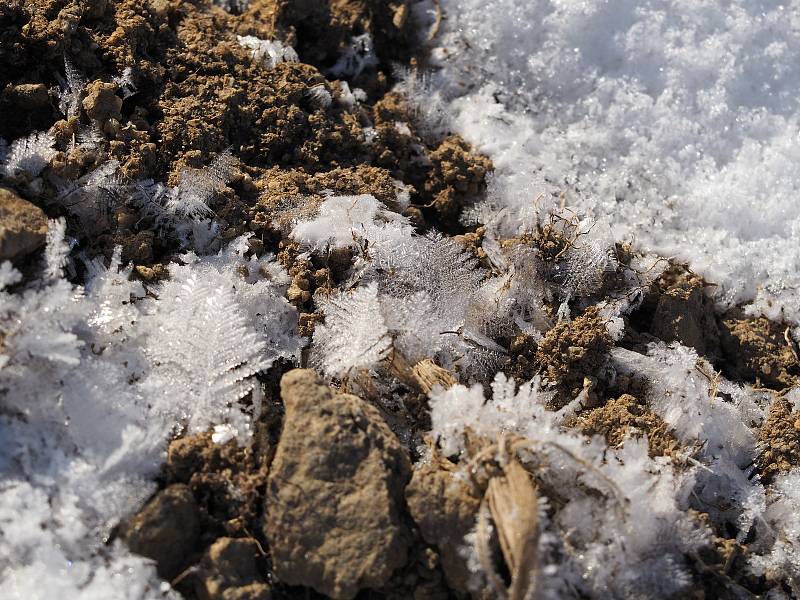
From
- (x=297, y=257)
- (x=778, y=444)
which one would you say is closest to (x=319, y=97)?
(x=297, y=257)

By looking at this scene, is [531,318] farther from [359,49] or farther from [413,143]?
[359,49]

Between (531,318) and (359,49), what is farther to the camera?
(359,49)

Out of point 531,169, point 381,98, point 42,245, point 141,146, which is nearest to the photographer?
point 42,245

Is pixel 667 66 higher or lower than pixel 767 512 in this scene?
higher

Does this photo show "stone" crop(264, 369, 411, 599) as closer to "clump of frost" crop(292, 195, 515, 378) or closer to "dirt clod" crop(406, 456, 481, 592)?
"dirt clod" crop(406, 456, 481, 592)

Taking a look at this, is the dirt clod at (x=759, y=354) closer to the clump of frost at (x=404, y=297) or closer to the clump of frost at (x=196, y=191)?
the clump of frost at (x=404, y=297)

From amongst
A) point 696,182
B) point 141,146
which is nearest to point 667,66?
point 696,182

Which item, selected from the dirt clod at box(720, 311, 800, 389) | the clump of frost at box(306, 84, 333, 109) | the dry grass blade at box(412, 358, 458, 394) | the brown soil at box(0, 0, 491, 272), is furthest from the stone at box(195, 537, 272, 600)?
the dirt clod at box(720, 311, 800, 389)
